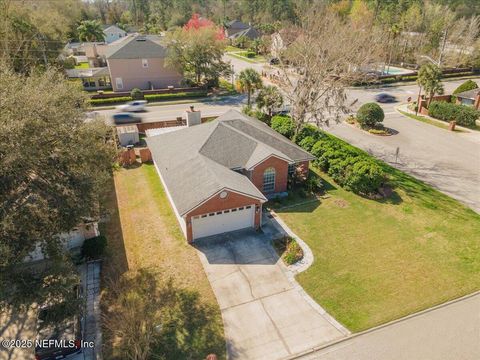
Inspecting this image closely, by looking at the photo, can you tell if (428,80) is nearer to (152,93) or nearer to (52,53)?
(152,93)

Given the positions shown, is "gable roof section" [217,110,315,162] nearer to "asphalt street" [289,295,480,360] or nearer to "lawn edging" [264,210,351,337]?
"lawn edging" [264,210,351,337]

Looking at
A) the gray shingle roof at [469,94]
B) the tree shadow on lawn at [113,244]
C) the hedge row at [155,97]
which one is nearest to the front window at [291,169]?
the tree shadow on lawn at [113,244]

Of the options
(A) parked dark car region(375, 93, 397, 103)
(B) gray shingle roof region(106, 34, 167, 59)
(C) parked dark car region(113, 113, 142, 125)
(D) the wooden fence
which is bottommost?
(A) parked dark car region(375, 93, 397, 103)

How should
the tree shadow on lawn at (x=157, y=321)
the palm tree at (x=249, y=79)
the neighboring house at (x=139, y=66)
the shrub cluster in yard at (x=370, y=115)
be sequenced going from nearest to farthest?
1. the tree shadow on lawn at (x=157, y=321)
2. the shrub cluster in yard at (x=370, y=115)
3. the palm tree at (x=249, y=79)
4. the neighboring house at (x=139, y=66)

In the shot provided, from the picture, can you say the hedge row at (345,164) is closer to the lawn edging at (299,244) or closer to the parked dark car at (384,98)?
the lawn edging at (299,244)

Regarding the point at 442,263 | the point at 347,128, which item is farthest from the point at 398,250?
the point at 347,128

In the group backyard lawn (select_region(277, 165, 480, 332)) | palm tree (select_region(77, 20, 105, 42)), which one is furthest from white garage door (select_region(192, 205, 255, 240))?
palm tree (select_region(77, 20, 105, 42))
